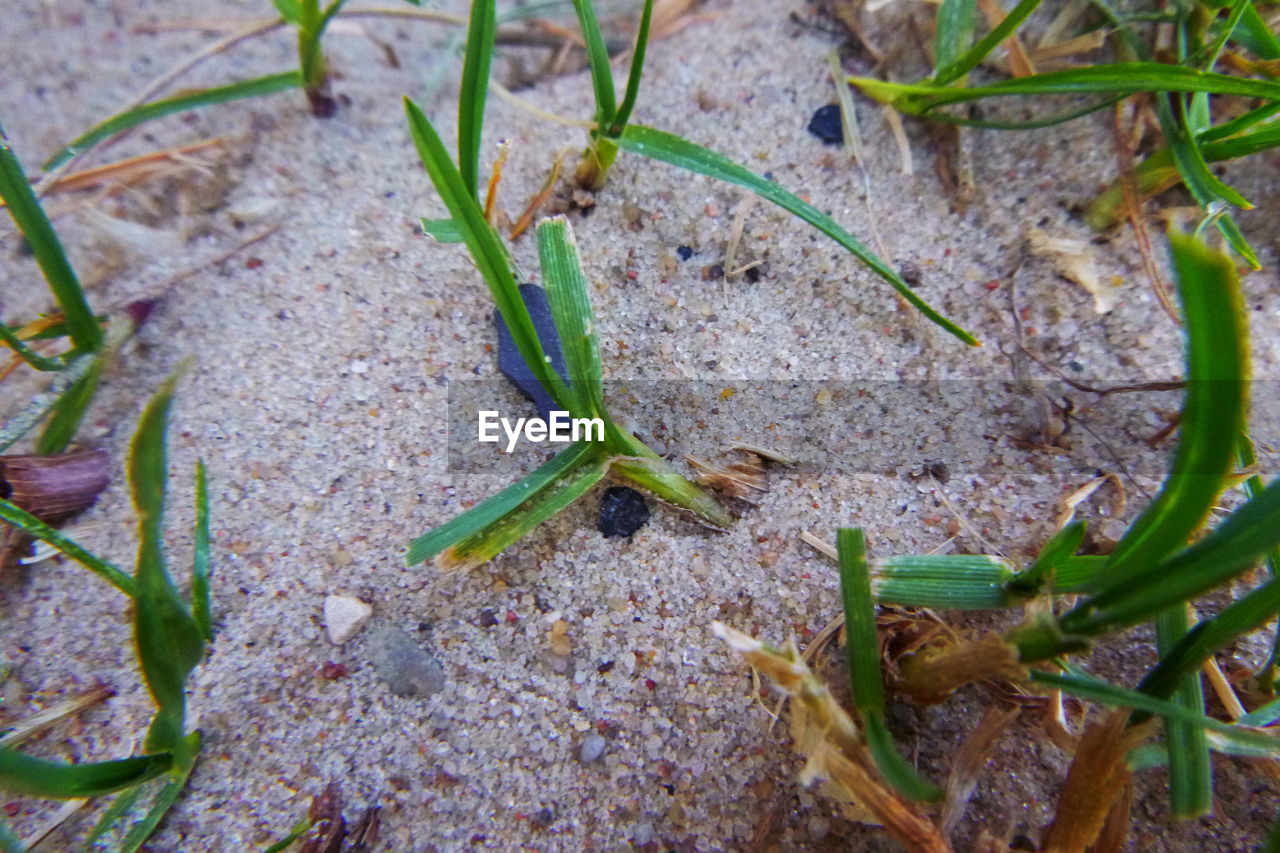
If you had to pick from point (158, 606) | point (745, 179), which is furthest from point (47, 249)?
point (745, 179)

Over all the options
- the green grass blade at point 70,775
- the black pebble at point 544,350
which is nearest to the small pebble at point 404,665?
the green grass blade at point 70,775

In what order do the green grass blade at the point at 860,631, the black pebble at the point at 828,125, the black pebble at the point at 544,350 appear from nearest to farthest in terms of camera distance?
the green grass blade at the point at 860,631
the black pebble at the point at 544,350
the black pebble at the point at 828,125

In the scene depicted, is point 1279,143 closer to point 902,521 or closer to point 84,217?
point 902,521

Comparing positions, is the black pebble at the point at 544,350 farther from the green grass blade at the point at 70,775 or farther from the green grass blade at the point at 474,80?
the green grass blade at the point at 70,775

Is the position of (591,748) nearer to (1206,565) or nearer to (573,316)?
(573,316)

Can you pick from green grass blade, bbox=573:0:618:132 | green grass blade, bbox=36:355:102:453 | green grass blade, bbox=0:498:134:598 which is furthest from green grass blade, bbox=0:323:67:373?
green grass blade, bbox=573:0:618:132
